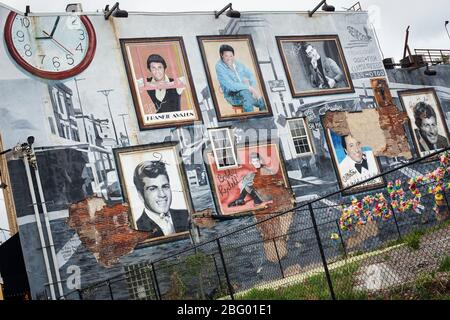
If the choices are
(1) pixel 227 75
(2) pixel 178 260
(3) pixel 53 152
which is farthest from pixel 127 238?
(1) pixel 227 75

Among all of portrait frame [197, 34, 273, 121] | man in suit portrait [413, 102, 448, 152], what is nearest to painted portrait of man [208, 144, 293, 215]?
portrait frame [197, 34, 273, 121]

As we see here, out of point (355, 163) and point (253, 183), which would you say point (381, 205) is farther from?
point (253, 183)

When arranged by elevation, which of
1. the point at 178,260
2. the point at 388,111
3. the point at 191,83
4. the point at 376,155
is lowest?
the point at 178,260

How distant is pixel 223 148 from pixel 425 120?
11.7 metres

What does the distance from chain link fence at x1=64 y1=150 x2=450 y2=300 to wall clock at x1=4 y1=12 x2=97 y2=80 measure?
782 centimetres

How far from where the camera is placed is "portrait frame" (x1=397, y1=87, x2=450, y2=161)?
29188mm

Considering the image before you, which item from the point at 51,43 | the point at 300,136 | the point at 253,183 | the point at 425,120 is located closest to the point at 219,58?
the point at 300,136

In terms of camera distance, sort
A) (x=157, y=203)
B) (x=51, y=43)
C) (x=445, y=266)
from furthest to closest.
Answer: (x=51, y=43), (x=157, y=203), (x=445, y=266)

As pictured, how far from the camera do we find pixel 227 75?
25.4 meters

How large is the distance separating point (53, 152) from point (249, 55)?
376 inches

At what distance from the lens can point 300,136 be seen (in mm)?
26172

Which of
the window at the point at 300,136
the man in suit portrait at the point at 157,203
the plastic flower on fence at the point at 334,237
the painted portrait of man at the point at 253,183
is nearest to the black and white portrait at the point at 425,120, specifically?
the window at the point at 300,136
